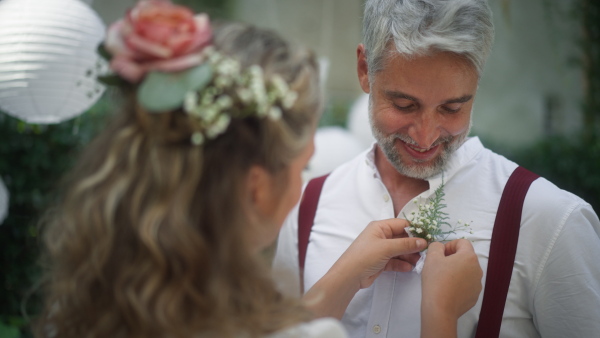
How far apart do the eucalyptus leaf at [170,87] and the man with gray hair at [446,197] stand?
0.82 m

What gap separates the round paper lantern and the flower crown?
4.35 feet

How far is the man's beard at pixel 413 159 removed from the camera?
6.16 feet

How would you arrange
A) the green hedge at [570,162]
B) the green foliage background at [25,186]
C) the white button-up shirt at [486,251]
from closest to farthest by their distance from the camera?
the white button-up shirt at [486,251], the green foliage background at [25,186], the green hedge at [570,162]

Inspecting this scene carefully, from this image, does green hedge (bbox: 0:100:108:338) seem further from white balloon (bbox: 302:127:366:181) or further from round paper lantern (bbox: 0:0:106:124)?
white balloon (bbox: 302:127:366:181)

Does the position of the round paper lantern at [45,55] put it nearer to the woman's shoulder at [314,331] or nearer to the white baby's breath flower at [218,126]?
the white baby's breath flower at [218,126]

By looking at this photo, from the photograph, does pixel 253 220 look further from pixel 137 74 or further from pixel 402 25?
pixel 402 25

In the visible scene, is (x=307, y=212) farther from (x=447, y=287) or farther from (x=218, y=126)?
(x=218, y=126)

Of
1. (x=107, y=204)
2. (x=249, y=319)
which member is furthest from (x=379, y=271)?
(x=107, y=204)

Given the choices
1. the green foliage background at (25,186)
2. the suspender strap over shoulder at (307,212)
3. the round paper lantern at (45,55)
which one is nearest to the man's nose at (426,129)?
the suspender strap over shoulder at (307,212)

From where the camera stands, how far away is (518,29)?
6.60 m

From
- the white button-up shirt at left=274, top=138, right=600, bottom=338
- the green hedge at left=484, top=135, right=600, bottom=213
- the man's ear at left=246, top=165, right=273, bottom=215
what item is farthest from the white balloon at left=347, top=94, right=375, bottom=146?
the man's ear at left=246, top=165, right=273, bottom=215

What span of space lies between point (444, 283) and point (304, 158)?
0.51 meters

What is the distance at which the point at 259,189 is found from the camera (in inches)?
51.3

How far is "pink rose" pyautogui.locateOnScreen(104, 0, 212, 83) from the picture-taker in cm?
119
